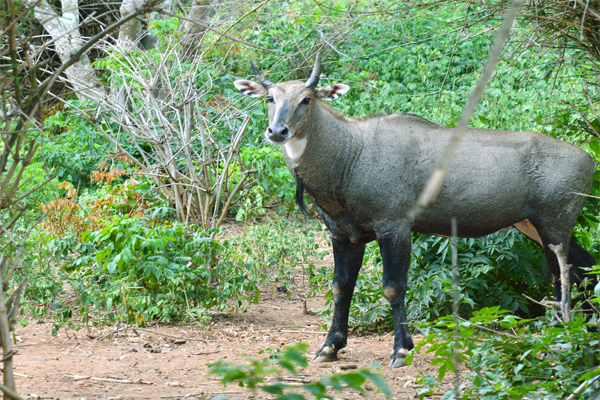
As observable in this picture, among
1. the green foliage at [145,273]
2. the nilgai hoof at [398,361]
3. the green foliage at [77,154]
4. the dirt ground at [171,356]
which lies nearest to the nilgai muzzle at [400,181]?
the nilgai hoof at [398,361]

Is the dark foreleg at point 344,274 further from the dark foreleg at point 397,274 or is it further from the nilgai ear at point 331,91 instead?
the nilgai ear at point 331,91

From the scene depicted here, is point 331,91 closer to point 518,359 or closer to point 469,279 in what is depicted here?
point 469,279

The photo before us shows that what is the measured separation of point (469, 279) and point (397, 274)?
97 cm

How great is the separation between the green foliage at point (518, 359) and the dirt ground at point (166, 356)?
0.42 m

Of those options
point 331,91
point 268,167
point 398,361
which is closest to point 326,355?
point 398,361

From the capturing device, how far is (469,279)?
5.45 meters

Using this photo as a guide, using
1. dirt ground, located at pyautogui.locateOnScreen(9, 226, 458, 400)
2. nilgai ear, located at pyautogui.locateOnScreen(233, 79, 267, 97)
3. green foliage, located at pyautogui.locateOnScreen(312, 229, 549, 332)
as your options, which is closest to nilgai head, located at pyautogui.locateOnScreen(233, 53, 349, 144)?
nilgai ear, located at pyautogui.locateOnScreen(233, 79, 267, 97)

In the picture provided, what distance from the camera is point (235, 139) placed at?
629 cm

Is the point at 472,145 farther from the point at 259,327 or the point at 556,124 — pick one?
the point at 259,327

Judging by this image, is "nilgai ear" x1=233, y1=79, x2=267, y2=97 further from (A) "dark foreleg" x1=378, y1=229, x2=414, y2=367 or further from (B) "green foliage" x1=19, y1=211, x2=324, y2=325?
(A) "dark foreleg" x1=378, y1=229, x2=414, y2=367

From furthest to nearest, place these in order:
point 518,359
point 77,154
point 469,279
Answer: point 77,154 < point 469,279 < point 518,359

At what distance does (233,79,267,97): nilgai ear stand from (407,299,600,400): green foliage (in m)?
2.83

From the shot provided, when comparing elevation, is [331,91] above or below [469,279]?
above

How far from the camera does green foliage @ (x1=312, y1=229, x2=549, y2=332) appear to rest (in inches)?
217
